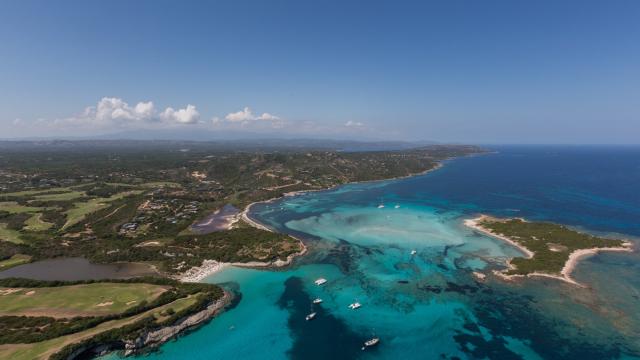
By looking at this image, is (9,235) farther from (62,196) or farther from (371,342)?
(371,342)

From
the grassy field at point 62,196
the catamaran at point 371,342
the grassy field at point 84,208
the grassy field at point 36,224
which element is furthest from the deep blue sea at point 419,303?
the grassy field at point 62,196

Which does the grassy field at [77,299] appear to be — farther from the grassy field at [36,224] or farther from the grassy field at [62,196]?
the grassy field at [62,196]

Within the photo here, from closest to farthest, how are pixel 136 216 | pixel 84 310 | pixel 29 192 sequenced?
pixel 84 310 < pixel 136 216 < pixel 29 192

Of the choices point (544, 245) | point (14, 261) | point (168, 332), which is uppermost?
point (544, 245)

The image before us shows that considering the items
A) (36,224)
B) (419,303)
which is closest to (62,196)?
(36,224)

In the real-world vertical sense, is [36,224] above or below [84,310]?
above

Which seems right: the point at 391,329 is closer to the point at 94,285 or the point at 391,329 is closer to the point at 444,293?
the point at 444,293
